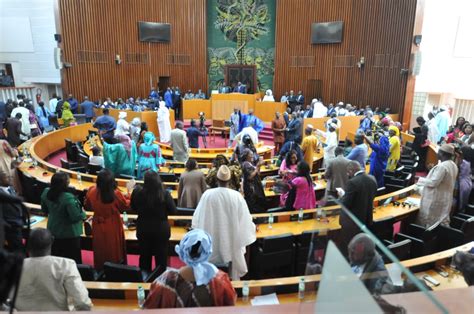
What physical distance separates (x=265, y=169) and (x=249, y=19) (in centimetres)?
1344

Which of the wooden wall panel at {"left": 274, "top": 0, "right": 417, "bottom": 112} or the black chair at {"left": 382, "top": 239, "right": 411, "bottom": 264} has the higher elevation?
the wooden wall panel at {"left": 274, "top": 0, "right": 417, "bottom": 112}

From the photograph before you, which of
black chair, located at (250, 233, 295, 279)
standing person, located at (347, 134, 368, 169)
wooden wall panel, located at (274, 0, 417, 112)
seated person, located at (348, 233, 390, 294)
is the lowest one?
black chair, located at (250, 233, 295, 279)

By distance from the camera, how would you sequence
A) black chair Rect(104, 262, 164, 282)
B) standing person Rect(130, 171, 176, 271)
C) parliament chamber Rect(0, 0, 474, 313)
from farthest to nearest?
standing person Rect(130, 171, 176, 271), black chair Rect(104, 262, 164, 282), parliament chamber Rect(0, 0, 474, 313)

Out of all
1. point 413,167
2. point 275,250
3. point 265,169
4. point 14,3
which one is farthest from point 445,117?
point 14,3

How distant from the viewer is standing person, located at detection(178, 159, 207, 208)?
4531 millimetres

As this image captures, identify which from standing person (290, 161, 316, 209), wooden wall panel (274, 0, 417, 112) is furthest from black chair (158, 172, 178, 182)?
wooden wall panel (274, 0, 417, 112)

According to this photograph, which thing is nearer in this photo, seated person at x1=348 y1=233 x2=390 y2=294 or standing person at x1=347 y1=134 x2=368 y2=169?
seated person at x1=348 y1=233 x2=390 y2=294

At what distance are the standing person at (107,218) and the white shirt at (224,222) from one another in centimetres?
88

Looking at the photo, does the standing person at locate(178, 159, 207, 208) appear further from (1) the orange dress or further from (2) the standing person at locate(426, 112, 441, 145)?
(2) the standing person at locate(426, 112, 441, 145)

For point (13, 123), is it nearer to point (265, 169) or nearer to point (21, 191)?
point (21, 191)

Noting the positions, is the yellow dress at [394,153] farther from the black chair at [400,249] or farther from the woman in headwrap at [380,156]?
the black chair at [400,249]

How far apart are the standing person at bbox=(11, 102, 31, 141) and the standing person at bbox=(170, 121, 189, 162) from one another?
4.78m

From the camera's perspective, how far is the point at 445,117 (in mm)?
11023

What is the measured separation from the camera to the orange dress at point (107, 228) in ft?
11.7
